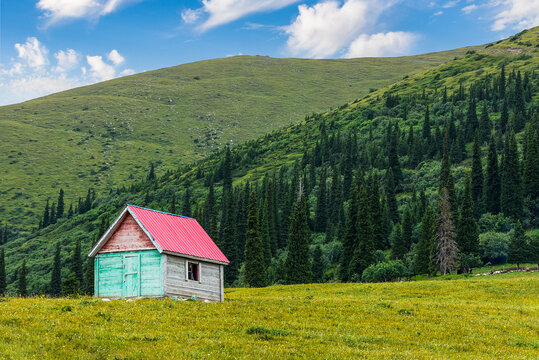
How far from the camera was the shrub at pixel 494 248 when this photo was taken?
10656cm

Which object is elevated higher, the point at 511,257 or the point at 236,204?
the point at 236,204

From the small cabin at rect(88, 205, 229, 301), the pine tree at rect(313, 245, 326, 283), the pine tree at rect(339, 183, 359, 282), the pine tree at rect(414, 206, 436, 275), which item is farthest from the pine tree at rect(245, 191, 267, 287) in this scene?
the small cabin at rect(88, 205, 229, 301)

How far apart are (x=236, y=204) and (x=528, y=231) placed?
8445 centimetres

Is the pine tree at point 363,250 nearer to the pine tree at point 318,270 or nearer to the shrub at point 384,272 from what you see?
the shrub at point 384,272

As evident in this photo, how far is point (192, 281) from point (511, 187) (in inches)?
4328

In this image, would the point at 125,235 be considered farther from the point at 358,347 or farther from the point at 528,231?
the point at 528,231

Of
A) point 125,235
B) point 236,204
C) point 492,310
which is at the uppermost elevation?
point 236,204

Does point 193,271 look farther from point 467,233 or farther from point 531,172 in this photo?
point 531,172

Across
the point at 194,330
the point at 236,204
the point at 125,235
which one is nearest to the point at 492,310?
the point at 194,330

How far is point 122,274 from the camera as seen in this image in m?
41.6

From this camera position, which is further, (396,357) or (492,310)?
(492,310)

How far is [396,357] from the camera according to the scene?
76.2ft

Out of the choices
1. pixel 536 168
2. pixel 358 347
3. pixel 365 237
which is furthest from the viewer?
pixel 536 168

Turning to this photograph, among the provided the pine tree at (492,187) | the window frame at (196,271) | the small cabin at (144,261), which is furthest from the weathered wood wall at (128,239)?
the pine tree at (492,187)
